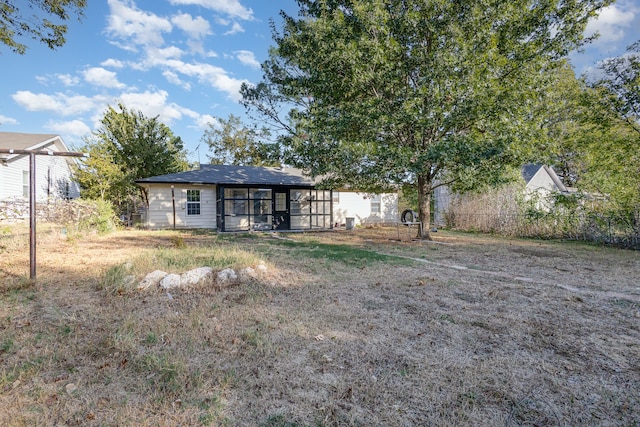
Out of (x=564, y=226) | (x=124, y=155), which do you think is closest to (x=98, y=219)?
(x=124, y=155)

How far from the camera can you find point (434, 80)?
29.2ft

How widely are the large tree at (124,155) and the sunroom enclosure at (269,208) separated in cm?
617

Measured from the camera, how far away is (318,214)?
17.0m

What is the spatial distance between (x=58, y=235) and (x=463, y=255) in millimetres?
11870

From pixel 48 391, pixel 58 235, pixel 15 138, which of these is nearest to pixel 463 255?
pixel 48 391

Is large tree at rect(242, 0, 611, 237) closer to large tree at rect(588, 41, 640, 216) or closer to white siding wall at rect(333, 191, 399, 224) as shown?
large tree at rect(588, 41, 640, 216)

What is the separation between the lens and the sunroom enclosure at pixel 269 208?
615 inches

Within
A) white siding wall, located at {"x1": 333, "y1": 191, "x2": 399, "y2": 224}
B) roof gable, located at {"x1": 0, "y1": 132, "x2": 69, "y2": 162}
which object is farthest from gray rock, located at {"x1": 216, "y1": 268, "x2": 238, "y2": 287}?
roof gable, located at {"x1": 0, "y1": 132, "x2": 69, "y2": 162}

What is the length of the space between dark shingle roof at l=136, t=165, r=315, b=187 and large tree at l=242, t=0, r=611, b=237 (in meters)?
5.68

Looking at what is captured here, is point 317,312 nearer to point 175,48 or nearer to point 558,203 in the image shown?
point 558,203

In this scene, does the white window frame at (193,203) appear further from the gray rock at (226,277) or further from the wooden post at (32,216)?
the gray rock at (226,277)

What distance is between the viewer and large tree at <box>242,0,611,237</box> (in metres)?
8.73

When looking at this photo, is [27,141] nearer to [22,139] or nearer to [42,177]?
[22,139]

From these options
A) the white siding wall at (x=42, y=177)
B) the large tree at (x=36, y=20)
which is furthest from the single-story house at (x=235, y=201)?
the large tree at (x=36, y=20)
